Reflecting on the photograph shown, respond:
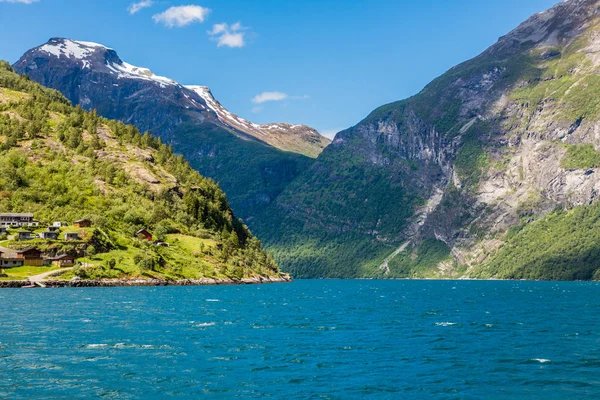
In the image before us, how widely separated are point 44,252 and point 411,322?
4717 inches

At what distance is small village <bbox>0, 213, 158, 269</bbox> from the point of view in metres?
156

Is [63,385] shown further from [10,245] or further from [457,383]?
[10,245]

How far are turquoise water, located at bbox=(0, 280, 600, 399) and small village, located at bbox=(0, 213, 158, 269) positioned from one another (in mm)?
72055

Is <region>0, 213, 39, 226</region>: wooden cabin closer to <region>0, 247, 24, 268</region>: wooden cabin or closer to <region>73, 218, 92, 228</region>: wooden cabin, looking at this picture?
<region>73, 218, 92, 228</region>: wooden cabin

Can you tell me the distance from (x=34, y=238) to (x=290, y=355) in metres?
138

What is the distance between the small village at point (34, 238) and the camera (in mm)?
155875

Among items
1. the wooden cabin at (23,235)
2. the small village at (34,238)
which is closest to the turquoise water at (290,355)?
the small village at (34,238)

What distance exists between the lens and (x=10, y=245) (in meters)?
158

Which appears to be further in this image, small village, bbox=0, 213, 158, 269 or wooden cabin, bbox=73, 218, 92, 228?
wooden cabin, bbox=73, 218, 92, 228

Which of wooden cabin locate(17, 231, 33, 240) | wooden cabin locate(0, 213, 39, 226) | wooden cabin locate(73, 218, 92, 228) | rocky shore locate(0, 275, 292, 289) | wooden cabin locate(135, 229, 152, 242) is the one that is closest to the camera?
rocky shore locate(0, 275, 292, 289)

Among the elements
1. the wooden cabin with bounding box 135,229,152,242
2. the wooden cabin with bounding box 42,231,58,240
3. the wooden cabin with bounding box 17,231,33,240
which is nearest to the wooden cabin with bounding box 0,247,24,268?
the wooden cabin with bounding box 17,231,33,240

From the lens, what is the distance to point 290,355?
54.8 m

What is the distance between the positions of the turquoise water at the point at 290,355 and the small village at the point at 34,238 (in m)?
72.1

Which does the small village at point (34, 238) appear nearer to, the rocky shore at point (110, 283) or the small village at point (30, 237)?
the small village at point (30, 237)
